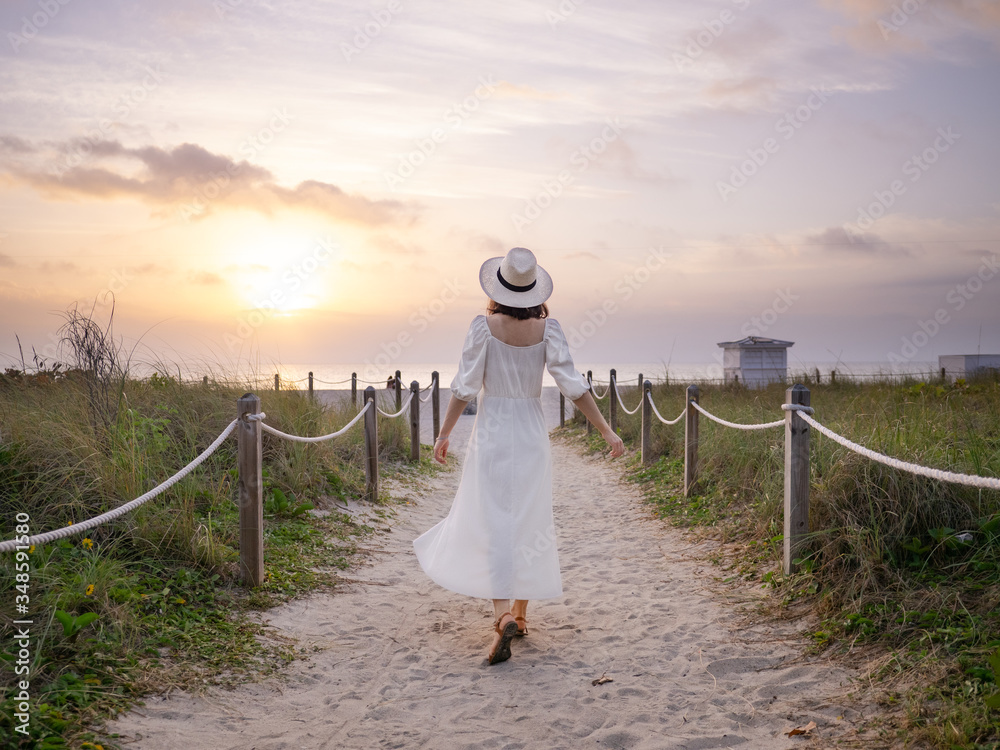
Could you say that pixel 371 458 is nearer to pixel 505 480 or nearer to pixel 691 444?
pixel 691 444

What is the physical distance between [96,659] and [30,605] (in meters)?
0.42

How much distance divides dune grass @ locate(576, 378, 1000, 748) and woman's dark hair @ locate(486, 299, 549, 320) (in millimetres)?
2234

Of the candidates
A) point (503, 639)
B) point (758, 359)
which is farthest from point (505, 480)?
point (758, 359)

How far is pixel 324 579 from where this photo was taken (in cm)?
520

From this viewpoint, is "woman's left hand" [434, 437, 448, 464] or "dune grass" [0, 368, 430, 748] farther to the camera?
"woman's left hand" [434, 437, 448, 464]

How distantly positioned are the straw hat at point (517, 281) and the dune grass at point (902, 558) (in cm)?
232

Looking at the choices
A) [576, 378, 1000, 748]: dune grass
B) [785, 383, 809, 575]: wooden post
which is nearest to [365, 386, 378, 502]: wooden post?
[576, 378, 1000, 748]: dune grass

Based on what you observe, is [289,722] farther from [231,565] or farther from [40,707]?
[231,565]

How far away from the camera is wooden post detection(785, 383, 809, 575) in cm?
445

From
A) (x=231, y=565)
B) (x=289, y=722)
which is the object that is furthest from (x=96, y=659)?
(x=231, y=565)

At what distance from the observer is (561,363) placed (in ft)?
13.5

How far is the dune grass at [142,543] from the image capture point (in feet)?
10.1

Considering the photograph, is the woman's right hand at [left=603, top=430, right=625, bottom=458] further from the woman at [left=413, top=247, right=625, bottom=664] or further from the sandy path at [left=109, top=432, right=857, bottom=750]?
the sandy path at [left=109, top=432, right=857, bottom=750]

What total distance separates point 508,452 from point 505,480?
17 centimetres
